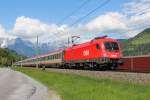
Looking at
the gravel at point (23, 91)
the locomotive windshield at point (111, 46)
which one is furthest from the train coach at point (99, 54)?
the gravel at point (23, 91)

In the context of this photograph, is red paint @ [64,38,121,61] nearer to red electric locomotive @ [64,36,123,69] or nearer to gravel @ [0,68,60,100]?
red electric locomotive @ [64,36,123,69]

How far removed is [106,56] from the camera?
4225 cm

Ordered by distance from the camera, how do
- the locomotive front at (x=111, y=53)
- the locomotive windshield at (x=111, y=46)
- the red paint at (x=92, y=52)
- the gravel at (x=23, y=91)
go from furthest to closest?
the locomotive windshield at (x=111, y=46), the red paint at (x=92, y=52), the locomotive front at (x=111, y=53), the gravel at (x=23, y=91)

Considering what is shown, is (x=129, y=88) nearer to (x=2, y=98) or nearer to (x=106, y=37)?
(x=2, y=98)

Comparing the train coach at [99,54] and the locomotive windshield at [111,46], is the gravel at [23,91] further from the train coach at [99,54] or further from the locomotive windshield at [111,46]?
the locomotive windshield at [111,46]

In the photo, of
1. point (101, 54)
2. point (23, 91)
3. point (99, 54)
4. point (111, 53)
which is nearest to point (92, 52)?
point (99, 54)

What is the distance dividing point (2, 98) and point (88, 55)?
26.7m

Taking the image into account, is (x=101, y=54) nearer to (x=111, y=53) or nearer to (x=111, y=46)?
(x=111, y=53)

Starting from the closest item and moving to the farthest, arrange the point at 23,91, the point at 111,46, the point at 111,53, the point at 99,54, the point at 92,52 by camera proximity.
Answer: the point at 23,91
the point at 111,53
the point at 99,54
the point at 111,46
the point at 92,52

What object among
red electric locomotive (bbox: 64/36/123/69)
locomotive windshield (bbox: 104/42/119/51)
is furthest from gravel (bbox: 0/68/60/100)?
locomotive windshield (bbox: 104/42/119/51)

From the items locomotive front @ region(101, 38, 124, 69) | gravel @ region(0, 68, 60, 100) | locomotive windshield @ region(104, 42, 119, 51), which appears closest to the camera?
gravel @ region(0, 68, 60, 100)

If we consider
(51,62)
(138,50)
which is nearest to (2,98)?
(138,50)

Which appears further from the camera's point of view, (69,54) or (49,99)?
(69,54)

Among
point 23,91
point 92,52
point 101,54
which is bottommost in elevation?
point 23,91
